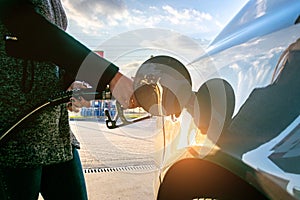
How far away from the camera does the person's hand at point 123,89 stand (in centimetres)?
118

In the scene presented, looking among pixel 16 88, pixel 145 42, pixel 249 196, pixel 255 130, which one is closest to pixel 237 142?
pixel 255 130

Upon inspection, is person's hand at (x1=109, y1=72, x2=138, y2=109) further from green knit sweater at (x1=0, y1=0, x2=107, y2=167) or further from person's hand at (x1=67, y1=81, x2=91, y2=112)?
green knit sweater at (x1=0, y1=0, x2=107, y2=167)

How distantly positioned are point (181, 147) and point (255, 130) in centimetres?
40

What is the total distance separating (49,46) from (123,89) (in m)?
0.26

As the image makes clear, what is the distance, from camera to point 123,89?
1.19 metres

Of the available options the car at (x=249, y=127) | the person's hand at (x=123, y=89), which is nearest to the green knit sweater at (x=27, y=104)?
the person's hand at (x=123, y=89)

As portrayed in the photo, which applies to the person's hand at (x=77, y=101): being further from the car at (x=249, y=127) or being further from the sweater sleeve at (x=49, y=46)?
the car at (x=249, y=127)

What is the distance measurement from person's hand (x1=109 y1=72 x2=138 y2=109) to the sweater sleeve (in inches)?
0.7

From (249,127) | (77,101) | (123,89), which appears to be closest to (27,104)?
(77,101)

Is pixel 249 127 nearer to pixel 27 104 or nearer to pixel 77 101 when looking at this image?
pixel 77 101

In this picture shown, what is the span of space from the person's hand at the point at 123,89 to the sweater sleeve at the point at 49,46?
18 millimetres

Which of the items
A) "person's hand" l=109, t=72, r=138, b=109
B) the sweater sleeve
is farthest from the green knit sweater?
"person's hand" l=109, t=72, r=138, b=109

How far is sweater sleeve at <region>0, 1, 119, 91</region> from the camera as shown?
1148 millimetres

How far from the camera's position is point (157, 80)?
1.23m
